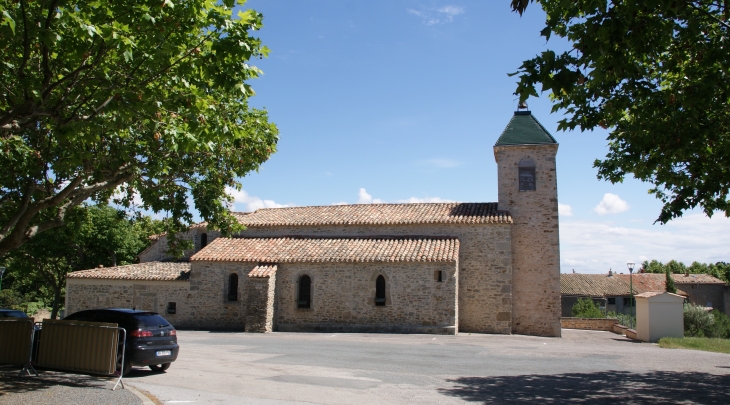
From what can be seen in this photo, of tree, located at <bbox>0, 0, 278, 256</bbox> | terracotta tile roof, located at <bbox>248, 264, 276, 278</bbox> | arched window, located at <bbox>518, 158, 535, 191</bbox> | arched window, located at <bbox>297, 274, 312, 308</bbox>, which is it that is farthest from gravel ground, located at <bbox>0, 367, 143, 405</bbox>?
arched window, located at <bbox>518, 158, 535, 191</bbox>

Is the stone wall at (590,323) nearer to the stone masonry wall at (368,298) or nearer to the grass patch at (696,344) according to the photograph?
the grass patch at (696,344)

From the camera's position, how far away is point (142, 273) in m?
26.3

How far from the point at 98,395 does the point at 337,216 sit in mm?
20201

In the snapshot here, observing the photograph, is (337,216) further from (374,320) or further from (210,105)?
(210,105)

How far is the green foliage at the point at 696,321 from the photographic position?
934 inches

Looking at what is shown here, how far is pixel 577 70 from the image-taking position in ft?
19.2

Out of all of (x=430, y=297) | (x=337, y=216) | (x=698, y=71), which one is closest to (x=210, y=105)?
(x=698, y=71)

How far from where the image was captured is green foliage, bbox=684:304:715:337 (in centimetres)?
2373

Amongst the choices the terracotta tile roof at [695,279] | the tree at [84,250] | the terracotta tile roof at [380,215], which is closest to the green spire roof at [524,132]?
the terracotta tile roof at [380,215]

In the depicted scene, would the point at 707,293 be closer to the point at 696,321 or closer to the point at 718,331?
the point at 718,331

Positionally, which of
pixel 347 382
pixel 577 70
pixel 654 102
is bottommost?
pixel 347 382

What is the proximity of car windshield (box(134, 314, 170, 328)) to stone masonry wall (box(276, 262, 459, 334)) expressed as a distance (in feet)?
42.2

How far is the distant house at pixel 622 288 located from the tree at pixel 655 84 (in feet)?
124

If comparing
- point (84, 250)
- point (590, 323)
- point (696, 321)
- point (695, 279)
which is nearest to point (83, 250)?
point (84, 250)
